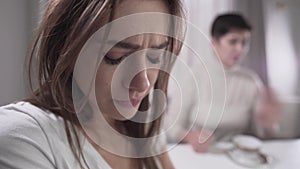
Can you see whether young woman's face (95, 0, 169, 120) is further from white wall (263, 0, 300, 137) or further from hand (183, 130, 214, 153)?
white wall (263, 0, 300, 137)

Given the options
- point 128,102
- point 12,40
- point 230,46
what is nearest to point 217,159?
point 128,102

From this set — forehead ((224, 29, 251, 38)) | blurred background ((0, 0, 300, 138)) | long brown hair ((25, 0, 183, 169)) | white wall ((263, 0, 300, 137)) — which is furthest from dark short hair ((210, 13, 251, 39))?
long brown hair ((25, 0, 183, 169))

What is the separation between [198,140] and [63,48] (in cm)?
61

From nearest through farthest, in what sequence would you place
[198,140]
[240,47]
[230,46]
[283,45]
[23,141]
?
1. [23,141]
2. [198,140]
3. [230,46]
4. [240,47]
5. [283,45]

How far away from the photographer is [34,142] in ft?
1.55

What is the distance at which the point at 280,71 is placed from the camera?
87.6 inches

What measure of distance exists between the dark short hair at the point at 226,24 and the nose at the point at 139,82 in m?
1.37

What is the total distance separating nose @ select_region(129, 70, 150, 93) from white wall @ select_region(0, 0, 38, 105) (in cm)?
148

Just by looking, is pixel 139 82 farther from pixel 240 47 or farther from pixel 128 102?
pixel 240 47

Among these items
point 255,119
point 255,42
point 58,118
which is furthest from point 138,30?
point 255,42

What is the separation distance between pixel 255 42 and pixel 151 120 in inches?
Result: 66.4

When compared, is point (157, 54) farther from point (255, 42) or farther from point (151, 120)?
point (255, 42)

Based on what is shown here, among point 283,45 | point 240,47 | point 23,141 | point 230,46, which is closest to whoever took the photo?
point 23,141

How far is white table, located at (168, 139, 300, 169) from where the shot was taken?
39.8 inches
